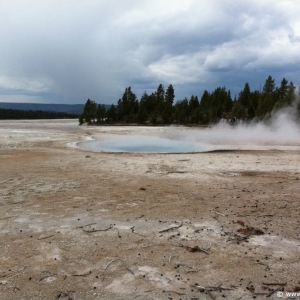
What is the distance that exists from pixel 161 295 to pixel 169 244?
1356 mm

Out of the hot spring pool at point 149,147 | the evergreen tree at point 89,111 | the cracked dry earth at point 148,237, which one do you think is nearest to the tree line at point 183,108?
the evergreen tree at point 89,111

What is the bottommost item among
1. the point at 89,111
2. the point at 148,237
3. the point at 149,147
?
the point at 148,237

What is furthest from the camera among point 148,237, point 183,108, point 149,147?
point 183,108

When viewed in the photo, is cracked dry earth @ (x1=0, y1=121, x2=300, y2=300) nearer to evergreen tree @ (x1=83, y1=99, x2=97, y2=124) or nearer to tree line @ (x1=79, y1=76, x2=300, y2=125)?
tree line @ (x1=79, y1=76, x2=300, y2=125)

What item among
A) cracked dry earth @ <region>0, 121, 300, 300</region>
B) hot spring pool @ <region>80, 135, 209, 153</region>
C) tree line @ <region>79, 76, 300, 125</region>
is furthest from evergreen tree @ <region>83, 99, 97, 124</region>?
cracked dry earth @ <region>0, 121, 300, 300</region>

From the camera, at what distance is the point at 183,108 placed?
2847 inches

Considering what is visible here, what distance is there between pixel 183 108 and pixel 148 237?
68.6 meters

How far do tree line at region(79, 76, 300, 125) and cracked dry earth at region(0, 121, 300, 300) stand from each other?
50.0 meters

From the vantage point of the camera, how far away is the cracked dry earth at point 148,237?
3.61 metres

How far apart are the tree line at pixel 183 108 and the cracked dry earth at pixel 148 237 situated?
49953 mm

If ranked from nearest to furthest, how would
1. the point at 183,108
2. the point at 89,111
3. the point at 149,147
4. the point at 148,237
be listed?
the point at 148,237, the point at 149,147, the point at 183,108, the point at 89,111

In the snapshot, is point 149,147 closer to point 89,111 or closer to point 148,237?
point 148,237

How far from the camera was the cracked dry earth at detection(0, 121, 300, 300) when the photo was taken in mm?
3605

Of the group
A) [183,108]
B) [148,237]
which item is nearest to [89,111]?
[183,108]
